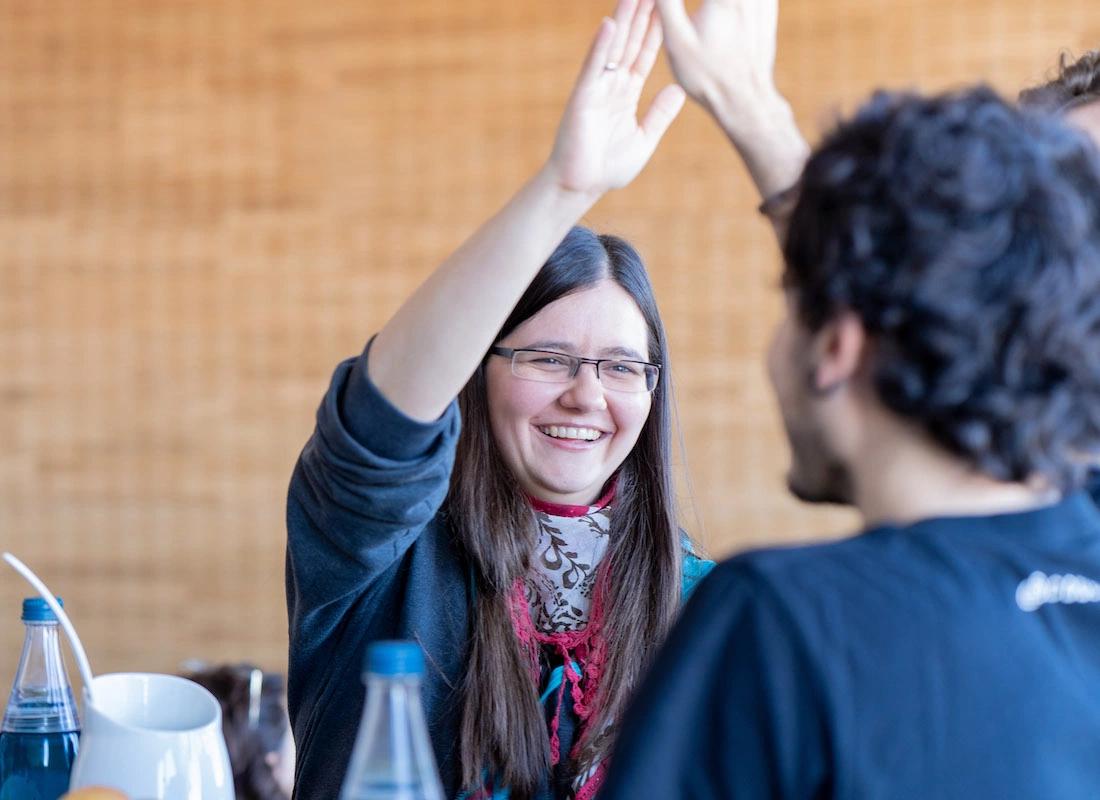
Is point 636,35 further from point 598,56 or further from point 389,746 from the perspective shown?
point 389,746

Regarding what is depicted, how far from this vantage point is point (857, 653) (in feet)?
2.20

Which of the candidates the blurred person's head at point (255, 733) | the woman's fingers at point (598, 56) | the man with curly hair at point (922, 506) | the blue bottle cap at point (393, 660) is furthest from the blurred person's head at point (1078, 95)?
the blurred person's head at point (255, 733)

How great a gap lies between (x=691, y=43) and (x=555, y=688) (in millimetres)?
712

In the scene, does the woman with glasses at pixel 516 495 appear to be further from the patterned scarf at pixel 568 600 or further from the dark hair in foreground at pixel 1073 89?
the dark hair in foreground at pixel 1073 89

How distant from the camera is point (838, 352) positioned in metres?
0.74

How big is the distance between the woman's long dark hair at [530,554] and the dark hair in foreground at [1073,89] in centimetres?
52

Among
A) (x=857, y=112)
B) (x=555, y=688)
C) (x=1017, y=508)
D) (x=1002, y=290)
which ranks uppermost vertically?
(x=857, y=112)

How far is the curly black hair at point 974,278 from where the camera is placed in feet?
2.31

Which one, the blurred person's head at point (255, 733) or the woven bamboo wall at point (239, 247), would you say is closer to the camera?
the blurred person's head at point (255, 733)

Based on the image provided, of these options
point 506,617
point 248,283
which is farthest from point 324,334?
point 506,617

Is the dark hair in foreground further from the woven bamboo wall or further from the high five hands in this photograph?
the woven bamboo wall

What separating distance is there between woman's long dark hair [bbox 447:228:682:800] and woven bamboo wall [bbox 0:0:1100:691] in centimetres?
195

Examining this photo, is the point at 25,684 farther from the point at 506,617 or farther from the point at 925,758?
the point at 925,758

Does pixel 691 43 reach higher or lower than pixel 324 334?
higher
